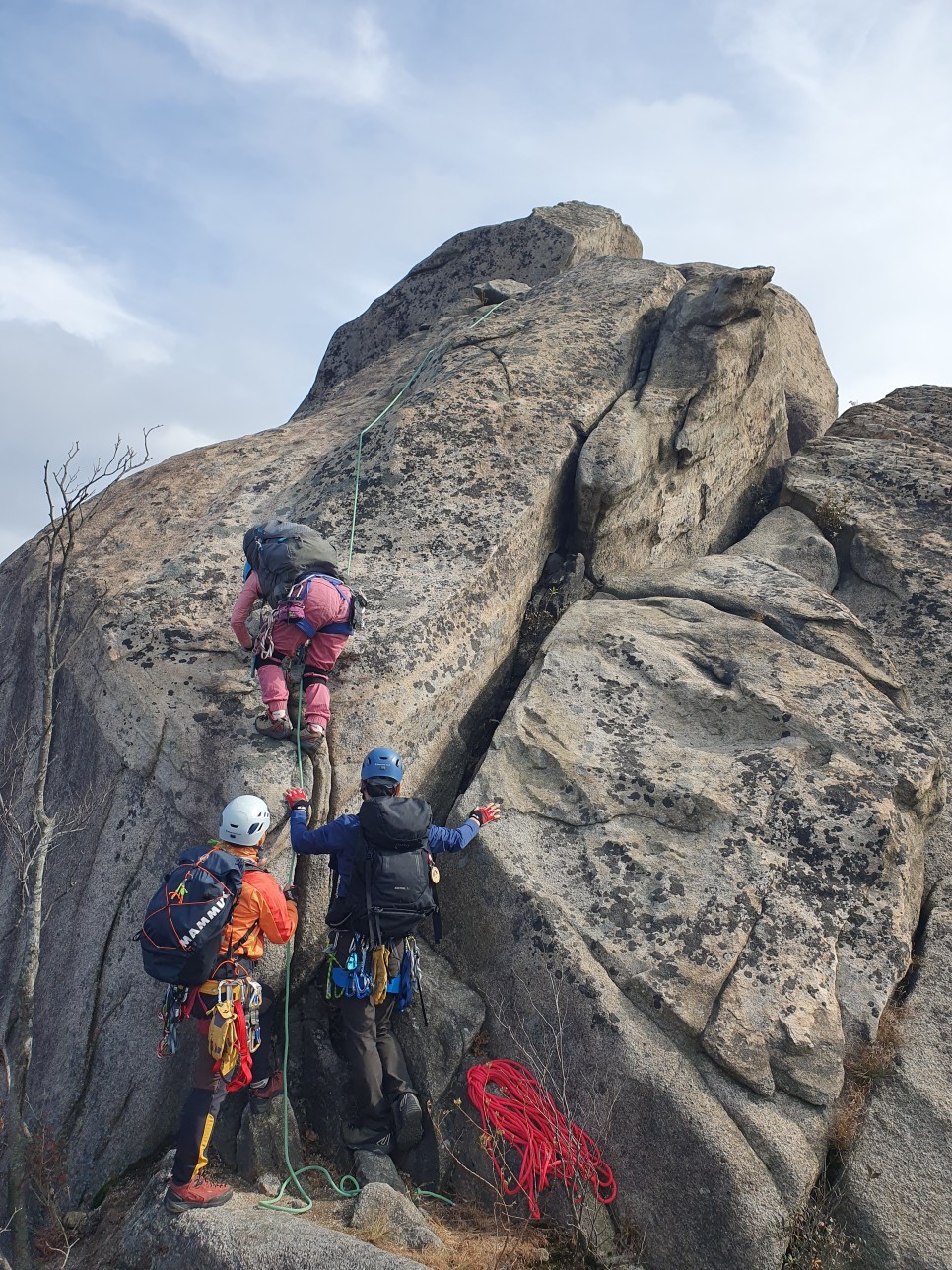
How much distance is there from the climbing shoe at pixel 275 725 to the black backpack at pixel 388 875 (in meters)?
1.64

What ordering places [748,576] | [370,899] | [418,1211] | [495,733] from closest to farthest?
[418,1211]
[370,899]
[495,733]
[748,576]

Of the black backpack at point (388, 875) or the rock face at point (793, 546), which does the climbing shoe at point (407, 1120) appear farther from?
the rock face at point (793, 546)

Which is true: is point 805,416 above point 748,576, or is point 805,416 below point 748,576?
above

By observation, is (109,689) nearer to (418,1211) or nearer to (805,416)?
(418,1211)

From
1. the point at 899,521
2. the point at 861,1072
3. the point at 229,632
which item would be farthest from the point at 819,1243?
the point at 899,521

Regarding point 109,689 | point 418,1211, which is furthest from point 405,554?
point 418,1211

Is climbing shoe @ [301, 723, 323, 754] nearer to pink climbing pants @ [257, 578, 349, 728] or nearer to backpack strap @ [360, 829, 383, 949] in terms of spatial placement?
pink climbing pants @ [257, 578, 349, 728]

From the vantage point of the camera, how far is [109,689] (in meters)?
10.2

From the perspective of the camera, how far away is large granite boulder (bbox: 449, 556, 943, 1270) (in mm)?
7336

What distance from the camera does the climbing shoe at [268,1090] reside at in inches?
309

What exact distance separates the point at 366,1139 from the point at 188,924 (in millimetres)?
2566

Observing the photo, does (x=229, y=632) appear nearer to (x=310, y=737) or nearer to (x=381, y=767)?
(x=310, y=737)

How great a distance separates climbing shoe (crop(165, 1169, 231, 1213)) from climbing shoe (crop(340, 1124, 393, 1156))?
3.92 feet

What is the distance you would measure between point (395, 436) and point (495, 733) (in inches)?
195
